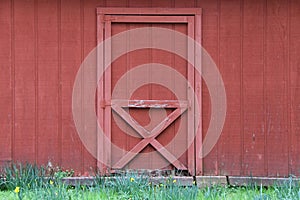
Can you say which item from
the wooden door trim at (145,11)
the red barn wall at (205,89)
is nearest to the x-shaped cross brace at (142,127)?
the red barn wall at (205,89)

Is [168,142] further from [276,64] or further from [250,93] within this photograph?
[276,64]

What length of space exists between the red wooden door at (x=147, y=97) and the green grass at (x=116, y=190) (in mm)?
531

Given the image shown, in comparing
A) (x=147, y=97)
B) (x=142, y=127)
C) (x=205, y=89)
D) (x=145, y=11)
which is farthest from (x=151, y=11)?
(x=142, y=127)

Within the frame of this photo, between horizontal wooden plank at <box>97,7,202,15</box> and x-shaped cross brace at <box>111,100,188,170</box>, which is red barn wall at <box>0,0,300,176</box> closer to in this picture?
horizontal wooden plank at <box>97,7,202,15</box>

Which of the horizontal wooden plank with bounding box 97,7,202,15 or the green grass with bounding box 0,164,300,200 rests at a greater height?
the horizontal wooden plank with bounding box 97,7,202,15

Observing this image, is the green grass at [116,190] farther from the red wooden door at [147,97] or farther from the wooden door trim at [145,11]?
the wooden door trim at [145,11]

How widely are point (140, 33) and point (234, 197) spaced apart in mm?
2183

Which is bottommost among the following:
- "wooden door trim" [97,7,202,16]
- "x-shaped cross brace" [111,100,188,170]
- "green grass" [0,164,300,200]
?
"green grass" [0,164,300,200]

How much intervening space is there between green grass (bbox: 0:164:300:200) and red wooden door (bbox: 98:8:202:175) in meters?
0.53

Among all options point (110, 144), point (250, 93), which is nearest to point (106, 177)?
point (110, 144)

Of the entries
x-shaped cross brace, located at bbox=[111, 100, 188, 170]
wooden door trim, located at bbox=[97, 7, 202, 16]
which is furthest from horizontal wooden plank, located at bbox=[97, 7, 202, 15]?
x-shaped cross brace, located at bbox=[111, 100, 188, 170]

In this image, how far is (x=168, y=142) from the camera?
21.9 ft

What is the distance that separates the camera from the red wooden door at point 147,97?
662 centimetres

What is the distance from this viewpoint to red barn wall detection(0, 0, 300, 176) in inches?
261
